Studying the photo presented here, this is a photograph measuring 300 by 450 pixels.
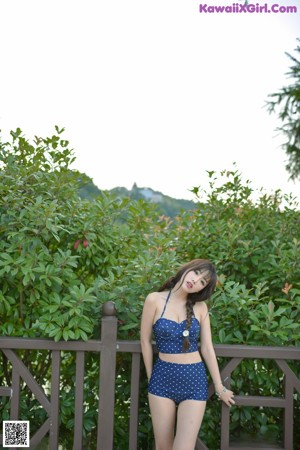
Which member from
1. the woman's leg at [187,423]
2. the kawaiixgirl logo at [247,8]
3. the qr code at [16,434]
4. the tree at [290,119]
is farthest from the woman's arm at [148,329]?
the tree at [290,119]

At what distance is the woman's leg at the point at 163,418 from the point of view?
3096 millimetres

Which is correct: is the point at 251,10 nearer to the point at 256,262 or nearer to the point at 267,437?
the point at 256,262

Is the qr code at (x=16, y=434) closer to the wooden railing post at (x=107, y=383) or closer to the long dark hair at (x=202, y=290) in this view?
the wooden railing post at (x=107, y=383)

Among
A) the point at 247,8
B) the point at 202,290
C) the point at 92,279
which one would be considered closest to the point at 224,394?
the point at 202,290

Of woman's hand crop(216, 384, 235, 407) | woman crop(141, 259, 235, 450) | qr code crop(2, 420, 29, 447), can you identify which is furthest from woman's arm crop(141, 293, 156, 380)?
qr code crop(2, 420, 29, 447)

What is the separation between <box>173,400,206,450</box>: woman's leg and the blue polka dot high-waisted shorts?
4 centimetres

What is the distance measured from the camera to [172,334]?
10.1 ft

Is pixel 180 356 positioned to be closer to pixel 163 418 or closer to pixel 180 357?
pixel 180 357

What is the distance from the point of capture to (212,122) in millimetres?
9844

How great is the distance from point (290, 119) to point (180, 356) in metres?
7.50

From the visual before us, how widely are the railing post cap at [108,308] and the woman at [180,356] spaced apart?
0.68 feet

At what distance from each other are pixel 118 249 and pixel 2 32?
5.71 meters

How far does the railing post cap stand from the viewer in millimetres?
3260

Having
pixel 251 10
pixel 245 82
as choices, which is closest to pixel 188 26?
pixel 251 10
